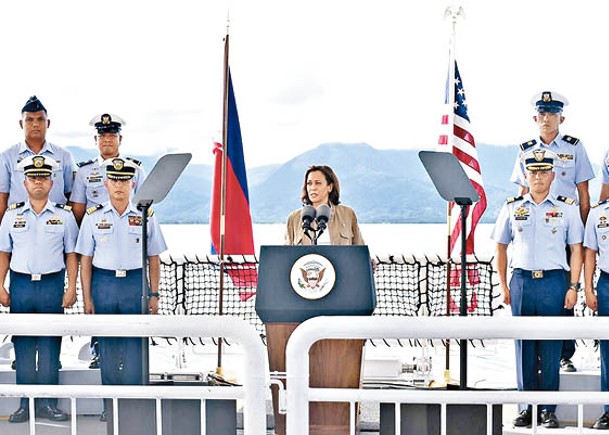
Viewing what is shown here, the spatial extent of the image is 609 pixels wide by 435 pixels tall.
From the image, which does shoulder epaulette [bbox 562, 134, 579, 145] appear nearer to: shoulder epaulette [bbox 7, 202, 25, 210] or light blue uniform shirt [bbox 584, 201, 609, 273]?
light blue uniform shirt [bbox 584, 201, 609, 273]

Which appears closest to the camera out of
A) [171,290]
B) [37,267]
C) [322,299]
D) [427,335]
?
[427,335]

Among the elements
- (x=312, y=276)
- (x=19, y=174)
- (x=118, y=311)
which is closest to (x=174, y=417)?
(x=312, y=276)

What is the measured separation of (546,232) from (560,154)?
0.46m

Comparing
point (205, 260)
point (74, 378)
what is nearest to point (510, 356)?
point (205, 260)

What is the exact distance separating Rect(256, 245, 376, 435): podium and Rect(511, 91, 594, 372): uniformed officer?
127 cm

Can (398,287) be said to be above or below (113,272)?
below

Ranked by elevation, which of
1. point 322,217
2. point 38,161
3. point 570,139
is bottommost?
point 322,217

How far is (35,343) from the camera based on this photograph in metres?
3.41

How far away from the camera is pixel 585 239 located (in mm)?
3258

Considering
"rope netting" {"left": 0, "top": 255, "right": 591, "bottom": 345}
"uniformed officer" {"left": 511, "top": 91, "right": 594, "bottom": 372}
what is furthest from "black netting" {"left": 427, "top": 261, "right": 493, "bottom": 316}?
"uniformed officer" {"left": 511, "top": 91, "right": 594, "bottom": 372}

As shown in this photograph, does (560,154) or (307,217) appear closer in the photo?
(307,217)

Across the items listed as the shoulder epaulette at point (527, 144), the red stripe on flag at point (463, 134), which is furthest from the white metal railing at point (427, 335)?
the red stripe on flag at point (463, 134)

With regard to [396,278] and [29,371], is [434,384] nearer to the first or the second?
[29,371]

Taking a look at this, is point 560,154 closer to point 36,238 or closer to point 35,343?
point 36,238
